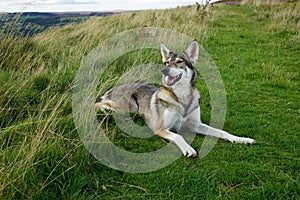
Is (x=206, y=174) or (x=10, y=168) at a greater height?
(x=10, y=168)

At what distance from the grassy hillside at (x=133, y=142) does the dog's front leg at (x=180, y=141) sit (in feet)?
0.39

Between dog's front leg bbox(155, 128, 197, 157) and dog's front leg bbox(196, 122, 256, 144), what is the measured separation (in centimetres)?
61

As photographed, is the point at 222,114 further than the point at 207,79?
No

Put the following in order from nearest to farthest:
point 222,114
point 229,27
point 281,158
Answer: point 281,158
point 222,114
point 229,27

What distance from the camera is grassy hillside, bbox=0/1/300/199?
138 inches

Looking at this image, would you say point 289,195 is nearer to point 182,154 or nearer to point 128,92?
point 182,154

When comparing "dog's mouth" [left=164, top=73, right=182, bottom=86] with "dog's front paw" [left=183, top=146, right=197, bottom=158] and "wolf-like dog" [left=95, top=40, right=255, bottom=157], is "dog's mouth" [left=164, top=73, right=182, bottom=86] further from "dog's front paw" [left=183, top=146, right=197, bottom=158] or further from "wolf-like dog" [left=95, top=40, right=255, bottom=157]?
"dog's front paw" [left=183, top=146, right=197, bottom=158]

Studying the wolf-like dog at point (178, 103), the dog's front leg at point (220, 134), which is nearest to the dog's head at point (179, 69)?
the wolf-like dog at point (178, 103)

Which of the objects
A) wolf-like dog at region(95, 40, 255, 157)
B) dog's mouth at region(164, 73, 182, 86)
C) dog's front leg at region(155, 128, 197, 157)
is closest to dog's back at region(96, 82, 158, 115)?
wolf-like dog at region(95, 40, 255, 157)

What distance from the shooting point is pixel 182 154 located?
14.6ft

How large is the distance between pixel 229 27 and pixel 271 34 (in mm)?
2280

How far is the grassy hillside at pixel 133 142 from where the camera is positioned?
11.5 ft

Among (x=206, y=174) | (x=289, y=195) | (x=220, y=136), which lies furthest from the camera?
A: (x=220, y=136)

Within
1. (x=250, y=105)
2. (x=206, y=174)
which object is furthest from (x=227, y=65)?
(x=206, y=174)
